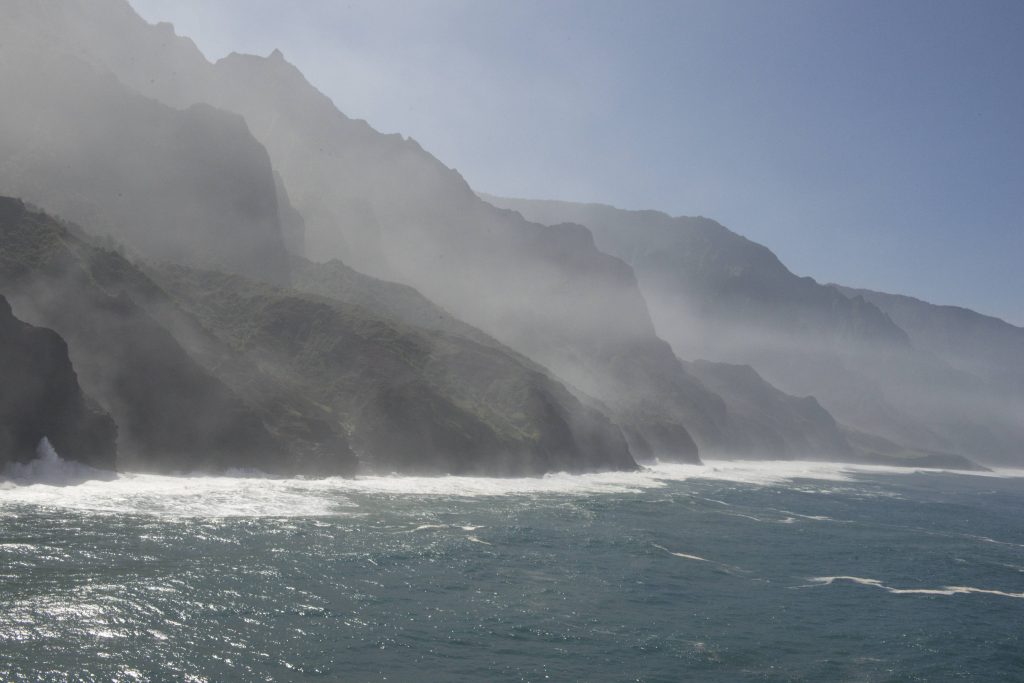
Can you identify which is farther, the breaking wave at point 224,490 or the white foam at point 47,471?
the white foam at point 47,471

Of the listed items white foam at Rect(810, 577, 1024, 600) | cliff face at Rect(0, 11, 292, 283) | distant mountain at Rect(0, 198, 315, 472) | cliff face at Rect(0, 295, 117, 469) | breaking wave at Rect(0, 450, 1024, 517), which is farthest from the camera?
cliff face at Rect(0, 11, 292, 283)

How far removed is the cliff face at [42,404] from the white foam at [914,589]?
2168 inches

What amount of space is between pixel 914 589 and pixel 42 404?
→ 6371 cm

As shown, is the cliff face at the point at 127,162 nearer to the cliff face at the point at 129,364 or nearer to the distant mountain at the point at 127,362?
the cliff face at the point at 129,364

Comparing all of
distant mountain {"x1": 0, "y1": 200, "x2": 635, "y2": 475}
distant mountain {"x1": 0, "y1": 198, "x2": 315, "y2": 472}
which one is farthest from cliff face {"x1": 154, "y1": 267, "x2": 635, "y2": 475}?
distant mountain {"x1": 0, "y1": 198, "x2": 315, "y2": 472}

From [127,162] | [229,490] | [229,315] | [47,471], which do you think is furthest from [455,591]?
[127,162]

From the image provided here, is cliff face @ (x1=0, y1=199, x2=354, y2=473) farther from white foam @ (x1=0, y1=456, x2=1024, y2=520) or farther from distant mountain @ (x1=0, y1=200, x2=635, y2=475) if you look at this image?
white foam @ (x1=0, y1=456, x2=1024, y2=520)

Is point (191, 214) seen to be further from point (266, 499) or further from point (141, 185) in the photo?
point (266, 499)

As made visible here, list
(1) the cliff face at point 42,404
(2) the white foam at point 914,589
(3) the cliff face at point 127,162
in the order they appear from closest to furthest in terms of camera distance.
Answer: (2) the white foam at point 914,589, (1) the cliff face at point 42,404, (3) the cliff face at point 127,162

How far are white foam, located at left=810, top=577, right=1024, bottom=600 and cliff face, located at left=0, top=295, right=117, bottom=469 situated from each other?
5506 centimetres

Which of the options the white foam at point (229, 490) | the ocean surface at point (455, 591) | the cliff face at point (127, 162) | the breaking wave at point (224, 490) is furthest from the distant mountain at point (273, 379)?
the cliff face at point (127, 162)

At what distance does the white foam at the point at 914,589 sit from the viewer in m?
49.3

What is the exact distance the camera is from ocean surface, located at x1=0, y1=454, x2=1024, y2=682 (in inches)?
1122

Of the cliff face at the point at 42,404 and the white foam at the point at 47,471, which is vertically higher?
the cliff face at the point at 42,404
